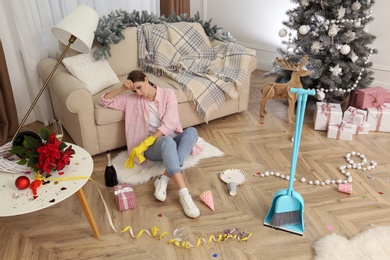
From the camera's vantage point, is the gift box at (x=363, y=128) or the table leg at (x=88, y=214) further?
the gift box at (x=363, y=128)

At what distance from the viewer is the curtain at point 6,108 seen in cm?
275

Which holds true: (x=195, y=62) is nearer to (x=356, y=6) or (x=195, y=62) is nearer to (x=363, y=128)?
(x=356, y=6)

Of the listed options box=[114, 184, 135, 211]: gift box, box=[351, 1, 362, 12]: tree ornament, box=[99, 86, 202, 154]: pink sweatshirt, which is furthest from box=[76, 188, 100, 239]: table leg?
box=[351, 1, 362, 12]: tree ornament

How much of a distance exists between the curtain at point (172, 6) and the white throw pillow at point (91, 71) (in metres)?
1.38

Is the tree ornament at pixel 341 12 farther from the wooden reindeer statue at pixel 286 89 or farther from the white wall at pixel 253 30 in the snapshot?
the white wall at pixel 253 30

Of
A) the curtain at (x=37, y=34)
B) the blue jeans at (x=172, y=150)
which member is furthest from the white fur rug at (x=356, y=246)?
the curtain at (x=37, y=34)

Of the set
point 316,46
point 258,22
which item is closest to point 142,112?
point 316,46

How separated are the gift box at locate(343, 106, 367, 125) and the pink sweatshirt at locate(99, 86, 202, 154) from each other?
141 centimetres

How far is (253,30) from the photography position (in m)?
4.40

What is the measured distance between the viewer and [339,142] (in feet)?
9.45

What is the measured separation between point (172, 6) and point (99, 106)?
1.86 metres

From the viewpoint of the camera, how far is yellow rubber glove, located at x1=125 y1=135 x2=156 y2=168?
7.55 feet

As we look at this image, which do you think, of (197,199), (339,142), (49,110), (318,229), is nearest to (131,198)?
(197,199)

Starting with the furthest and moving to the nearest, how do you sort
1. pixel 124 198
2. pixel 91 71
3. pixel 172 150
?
pixel 91 71 → pixel 172 150 → pixel 124 198
